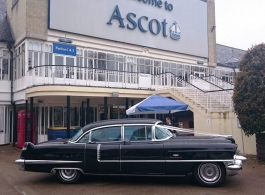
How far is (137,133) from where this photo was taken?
7.30 metres

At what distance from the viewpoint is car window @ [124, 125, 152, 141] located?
724 centimetres

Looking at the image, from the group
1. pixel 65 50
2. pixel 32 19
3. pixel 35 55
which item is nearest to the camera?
pixel 65 50

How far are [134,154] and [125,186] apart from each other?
31.1 inches

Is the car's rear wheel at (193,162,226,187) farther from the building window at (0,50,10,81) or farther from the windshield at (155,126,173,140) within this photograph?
the building window at (0,50,10,81)

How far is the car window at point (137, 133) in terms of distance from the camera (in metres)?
7.24

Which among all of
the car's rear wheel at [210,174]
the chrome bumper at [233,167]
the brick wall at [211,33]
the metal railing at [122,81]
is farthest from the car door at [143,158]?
the brick wall at [211,33]

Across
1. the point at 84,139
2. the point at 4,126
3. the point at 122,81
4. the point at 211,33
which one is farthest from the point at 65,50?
the point at 211,33

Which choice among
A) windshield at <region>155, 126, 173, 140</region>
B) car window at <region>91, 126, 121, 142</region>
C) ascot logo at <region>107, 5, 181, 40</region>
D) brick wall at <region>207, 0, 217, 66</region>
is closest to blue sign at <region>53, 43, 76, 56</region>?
ascot logo at <region>107, 5, 181, 40</region>

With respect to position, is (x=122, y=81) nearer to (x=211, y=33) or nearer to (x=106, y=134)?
(x=106, y=134)

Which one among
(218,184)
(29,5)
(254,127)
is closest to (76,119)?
(29,5)

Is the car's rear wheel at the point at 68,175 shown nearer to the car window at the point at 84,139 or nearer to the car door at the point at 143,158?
the car window at the point at 84,139

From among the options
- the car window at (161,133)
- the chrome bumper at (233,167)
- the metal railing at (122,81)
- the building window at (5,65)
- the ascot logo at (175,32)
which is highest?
the ascot logo at (175,32)

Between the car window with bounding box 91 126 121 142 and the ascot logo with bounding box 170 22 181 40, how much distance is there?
53.3ft

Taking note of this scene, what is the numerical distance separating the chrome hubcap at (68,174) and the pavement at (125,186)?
9.1 inches
